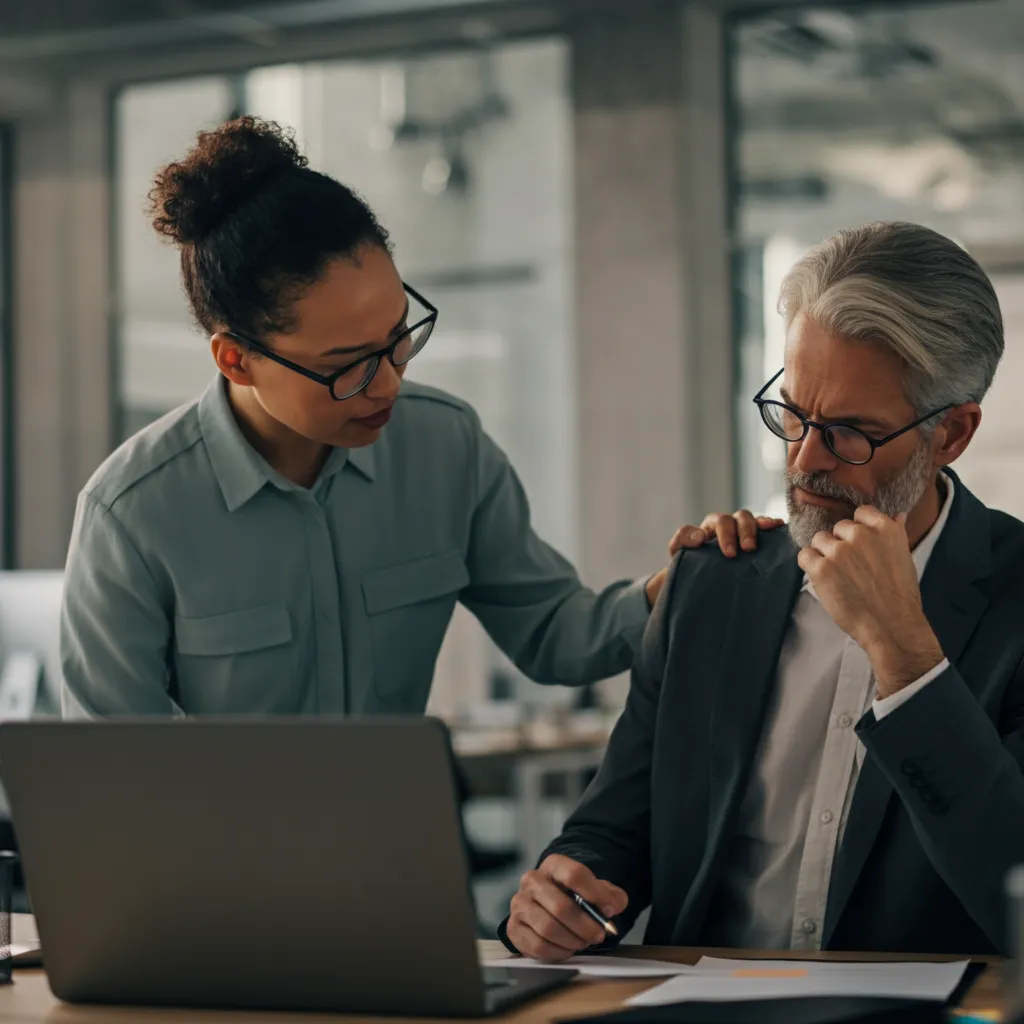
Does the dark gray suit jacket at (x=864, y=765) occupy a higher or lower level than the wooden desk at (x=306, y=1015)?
higher

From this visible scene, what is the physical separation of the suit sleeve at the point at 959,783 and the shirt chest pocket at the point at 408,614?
857 mm

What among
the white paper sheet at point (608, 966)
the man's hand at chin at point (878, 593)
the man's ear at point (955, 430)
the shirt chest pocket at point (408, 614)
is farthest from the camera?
the shirt chest pocket at point (408, 614)

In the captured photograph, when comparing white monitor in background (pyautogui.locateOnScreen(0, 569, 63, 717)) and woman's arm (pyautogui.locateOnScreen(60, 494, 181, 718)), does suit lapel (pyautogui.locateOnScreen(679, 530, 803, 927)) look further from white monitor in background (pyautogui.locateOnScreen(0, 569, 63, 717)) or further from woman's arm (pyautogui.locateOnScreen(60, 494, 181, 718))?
white monitor in background (pyautogui.locateOnScreen(0, 569, 63, 717))

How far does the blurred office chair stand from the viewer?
9.54ft

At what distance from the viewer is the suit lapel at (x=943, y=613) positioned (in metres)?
1.75

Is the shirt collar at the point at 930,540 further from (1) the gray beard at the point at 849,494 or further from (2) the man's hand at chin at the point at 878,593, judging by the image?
(2) the man's hand at chin at the point at 878,593

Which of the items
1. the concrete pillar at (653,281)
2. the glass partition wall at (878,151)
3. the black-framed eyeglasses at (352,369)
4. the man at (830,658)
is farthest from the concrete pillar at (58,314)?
the man at (830,658)

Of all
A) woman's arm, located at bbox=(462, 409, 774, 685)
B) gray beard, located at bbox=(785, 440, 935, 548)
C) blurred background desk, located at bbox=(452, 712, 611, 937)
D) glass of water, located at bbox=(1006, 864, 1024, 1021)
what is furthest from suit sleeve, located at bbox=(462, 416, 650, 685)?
blurred background desk, located at bbox=(452, 712, 611, 937)

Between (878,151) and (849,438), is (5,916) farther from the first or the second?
(878,151)

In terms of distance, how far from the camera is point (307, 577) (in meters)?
2.27

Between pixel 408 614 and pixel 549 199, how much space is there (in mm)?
5208

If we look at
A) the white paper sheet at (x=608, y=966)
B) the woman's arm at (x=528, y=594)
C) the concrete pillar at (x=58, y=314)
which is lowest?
the white paper sheet at (x=608, y=966)

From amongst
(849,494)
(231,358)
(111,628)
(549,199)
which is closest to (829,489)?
(849,494)

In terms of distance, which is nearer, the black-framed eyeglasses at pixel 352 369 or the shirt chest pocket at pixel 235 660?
the black-framed eyeglasses at pixel 352 369
